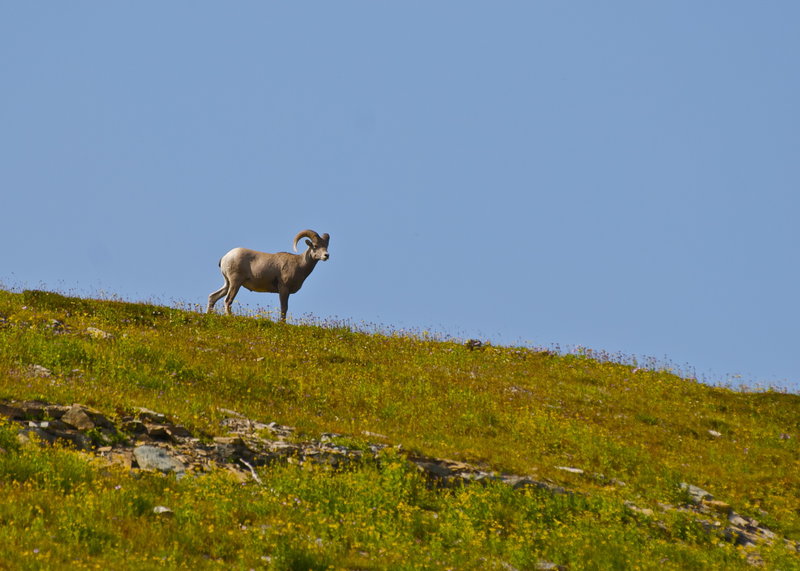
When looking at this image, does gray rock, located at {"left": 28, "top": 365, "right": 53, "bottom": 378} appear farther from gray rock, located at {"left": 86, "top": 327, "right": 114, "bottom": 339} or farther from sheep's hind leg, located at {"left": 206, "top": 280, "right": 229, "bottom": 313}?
sheep's hind leg, located at {"left": 206, "top": 280, "right": 229, "bottom": 313}

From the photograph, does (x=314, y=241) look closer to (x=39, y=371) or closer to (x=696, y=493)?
(x=39, y=371)

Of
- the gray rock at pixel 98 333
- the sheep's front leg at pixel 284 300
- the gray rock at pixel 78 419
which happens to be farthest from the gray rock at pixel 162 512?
the sheep's front leg at pixel 284 300

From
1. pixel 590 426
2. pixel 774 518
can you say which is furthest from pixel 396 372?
pixel 774 518

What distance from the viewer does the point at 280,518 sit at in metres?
11.0

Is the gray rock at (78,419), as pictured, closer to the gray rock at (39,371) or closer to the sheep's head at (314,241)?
the gray rock at (39,371)

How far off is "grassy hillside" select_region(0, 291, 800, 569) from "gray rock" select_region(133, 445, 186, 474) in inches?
25.5

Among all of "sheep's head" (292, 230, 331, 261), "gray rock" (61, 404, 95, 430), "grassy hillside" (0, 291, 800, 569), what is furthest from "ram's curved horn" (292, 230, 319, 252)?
"gray rock" (61, 404, 95, 430)

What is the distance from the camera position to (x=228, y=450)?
44.8ft

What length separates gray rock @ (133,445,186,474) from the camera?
12.4 metres

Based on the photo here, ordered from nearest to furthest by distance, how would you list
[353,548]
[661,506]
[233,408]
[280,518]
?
[353,548]
[280,518]
[661,506]
[233,408]

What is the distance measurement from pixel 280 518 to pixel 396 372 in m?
11.8

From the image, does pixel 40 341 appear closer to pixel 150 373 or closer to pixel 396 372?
pixel 150 373

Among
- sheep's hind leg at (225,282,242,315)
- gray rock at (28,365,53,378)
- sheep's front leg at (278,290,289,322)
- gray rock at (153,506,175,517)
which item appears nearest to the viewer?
gray rock at (153,506,175,517)

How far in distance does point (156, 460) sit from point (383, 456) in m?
3.74
